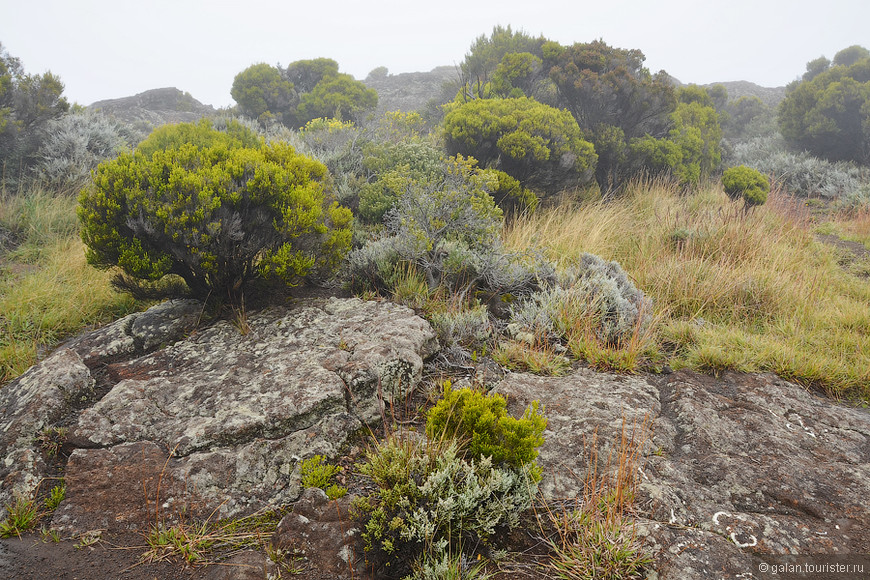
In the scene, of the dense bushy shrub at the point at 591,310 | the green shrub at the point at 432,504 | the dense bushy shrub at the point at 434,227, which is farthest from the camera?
the dense bushy shrub at the point at 434,227

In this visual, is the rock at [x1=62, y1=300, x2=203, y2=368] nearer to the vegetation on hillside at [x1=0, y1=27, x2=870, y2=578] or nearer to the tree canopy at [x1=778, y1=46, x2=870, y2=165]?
the vegetation on hillside at [x1=0, y1=27, x2=870, y2=578]

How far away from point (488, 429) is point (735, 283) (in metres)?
4.28

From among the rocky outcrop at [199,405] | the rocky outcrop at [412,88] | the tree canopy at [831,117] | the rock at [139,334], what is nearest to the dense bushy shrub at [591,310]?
the rocky outcrop at [199,405]

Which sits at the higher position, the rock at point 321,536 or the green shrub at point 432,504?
the green shrub at point 432,504

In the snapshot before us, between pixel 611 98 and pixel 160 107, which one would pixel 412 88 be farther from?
pixel 611 98

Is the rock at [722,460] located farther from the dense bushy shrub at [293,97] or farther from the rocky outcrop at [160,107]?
the rocky outcrop at [160,107]

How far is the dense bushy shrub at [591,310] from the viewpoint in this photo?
433cm

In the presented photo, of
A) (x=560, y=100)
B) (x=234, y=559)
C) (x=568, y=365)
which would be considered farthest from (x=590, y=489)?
(x=560, y=100)

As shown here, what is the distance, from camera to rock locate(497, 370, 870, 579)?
2.17 meters

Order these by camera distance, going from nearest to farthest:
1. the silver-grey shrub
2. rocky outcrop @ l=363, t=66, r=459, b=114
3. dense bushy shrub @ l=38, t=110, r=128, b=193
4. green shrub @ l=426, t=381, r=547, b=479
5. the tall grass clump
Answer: green shrub @ l=426, t=381, r=547, b=479
the tall grass clump
dense bushy shrub @ l=38, t=110, r=128, b=193
the silver-grey shrub
rocky outcrop @ l=363, t=66, r=459, b=114

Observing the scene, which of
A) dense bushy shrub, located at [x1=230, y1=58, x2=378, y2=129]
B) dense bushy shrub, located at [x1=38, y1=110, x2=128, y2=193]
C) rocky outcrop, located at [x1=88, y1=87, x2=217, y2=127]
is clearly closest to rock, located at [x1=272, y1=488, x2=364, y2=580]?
dense bushy shrub, located at [x1=38, y1=110, x2=128, y2=193]

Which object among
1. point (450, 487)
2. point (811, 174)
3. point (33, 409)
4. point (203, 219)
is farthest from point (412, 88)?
point (450, 487)

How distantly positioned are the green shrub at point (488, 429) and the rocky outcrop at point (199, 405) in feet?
1.31

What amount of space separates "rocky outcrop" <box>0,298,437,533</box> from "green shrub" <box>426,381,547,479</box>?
40cm
